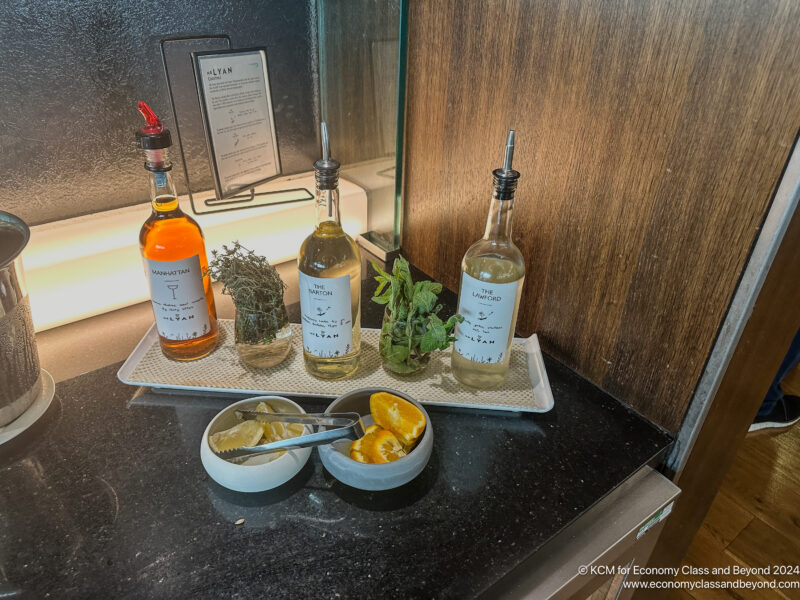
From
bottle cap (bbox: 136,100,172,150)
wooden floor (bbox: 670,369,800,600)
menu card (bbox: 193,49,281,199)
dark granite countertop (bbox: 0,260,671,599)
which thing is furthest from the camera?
wooden floor (bbox: 670,369,800,600)

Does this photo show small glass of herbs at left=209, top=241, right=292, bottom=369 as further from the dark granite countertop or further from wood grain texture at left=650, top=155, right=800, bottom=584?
wood grain texture at left=650, top=155, right=800, bottom=584

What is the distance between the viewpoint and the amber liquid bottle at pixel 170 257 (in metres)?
0.66

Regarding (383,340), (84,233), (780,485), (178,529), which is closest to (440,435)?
(383,340)

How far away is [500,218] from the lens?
671 mm

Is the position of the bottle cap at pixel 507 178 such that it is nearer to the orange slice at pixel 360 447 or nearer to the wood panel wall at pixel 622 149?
the wood panel wall at pixel 622 149

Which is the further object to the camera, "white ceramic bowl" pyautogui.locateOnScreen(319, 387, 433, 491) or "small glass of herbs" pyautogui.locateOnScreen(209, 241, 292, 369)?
"small glass of herbs" pyautogui.locateOnScreen(209, 241, 292, 369)

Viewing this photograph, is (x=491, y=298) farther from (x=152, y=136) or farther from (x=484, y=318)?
(x=152, y=136)

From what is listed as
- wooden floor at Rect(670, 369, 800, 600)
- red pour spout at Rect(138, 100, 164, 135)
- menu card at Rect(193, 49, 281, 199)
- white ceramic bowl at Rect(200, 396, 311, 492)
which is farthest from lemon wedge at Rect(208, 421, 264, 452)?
wooden floor at Rect(670, 369, 800, 600)

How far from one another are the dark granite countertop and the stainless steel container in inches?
1.7

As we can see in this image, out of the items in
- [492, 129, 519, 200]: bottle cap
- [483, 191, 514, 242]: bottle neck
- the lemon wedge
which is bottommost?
the lemon wedge

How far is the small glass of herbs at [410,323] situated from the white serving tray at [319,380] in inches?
1.3

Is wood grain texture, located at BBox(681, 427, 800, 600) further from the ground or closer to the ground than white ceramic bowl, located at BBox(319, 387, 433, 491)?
closer to the ground

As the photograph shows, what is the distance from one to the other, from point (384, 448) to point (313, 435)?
0.08m

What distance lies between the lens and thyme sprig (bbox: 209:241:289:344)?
2.26 ft
